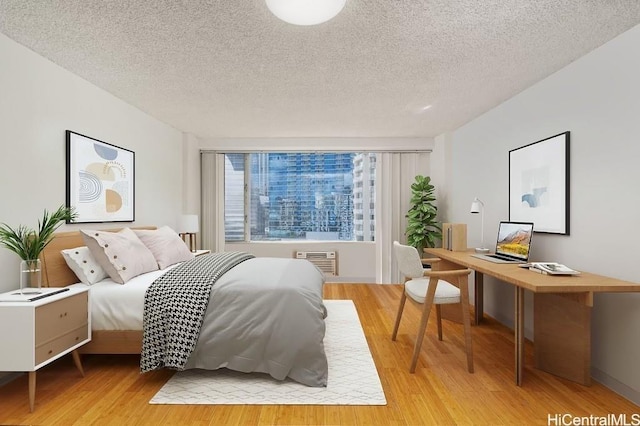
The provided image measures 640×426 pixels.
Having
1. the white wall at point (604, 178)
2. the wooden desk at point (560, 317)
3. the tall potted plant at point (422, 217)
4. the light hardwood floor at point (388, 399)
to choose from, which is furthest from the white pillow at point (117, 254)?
the tall potted plant at point (422, 217)

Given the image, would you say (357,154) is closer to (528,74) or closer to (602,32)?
(528,74)

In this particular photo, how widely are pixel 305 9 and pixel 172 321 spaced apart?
2.18 metres

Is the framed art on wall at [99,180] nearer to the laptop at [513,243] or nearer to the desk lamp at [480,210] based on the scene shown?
the laptop at [513,243]

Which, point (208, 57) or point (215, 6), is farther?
point (208, 57)

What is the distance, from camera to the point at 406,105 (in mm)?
3891

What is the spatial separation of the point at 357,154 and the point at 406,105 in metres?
2.21

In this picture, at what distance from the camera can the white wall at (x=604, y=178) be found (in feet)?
7.41

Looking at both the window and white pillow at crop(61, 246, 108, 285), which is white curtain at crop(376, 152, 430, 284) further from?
white pillow at crop(61, 246, 108, 285)

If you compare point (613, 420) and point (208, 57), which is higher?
point (208, 57)

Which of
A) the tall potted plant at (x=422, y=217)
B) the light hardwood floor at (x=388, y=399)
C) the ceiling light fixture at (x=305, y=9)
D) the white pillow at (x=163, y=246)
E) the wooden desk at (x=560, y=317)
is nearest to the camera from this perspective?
the ceiling light fixture at (x=305, y=9)

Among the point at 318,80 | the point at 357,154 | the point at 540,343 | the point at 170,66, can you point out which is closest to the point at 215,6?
the point at 170,66

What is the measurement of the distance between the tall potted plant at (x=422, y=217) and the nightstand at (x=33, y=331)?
435cm

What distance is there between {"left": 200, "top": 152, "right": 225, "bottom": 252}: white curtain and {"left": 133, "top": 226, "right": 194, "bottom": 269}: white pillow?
2049mm

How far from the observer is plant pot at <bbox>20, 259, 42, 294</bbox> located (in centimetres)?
227
